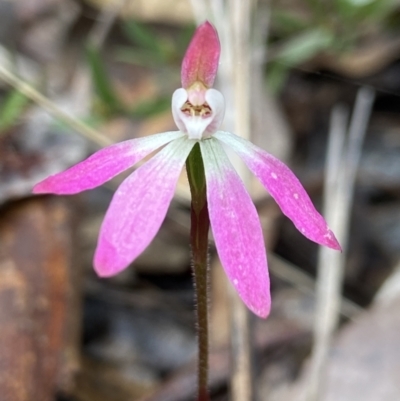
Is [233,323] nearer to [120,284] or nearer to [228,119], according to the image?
[120,284]

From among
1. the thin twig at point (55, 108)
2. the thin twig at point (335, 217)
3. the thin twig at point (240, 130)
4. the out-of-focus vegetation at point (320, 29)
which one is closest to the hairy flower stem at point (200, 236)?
the thin twig at point (240, 130)

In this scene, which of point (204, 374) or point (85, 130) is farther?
point (85, 130)

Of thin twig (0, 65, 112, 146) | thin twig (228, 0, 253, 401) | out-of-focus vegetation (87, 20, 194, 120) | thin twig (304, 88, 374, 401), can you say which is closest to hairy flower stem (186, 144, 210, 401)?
thin twig (228, 0, 253, 401)

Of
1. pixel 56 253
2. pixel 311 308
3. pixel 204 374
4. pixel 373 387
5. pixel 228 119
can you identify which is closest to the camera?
pixel 204 374

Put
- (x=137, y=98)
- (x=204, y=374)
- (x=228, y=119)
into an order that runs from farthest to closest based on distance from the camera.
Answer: (x=137, y=98) < (x=228, y=119) < (x=204, y=374)

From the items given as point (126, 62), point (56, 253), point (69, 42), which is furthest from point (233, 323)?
point (69, 42)

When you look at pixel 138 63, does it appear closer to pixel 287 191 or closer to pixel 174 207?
pixel 174 207
